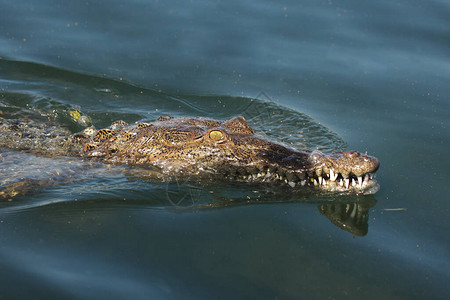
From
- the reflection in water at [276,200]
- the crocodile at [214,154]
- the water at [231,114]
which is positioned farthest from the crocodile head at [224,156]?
the water at [231,114]

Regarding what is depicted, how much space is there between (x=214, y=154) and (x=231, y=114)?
2367 millimetres

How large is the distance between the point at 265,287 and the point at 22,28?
8567 mm

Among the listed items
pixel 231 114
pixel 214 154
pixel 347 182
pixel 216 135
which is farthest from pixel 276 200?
pixel 231 114

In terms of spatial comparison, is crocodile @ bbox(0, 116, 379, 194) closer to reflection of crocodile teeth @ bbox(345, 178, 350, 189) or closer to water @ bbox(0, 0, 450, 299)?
reflection of crocodile teeth @ bbox(345, 178, 350, 189)

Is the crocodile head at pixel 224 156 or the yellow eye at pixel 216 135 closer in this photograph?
the crocodile head at pixel 224 156

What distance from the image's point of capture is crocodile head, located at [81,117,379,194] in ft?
20.4

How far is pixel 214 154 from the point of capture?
6805 millimetres

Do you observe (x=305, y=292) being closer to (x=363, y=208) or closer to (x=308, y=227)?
(x=308, y=227)

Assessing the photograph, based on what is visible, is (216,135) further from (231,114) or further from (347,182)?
(231,114)

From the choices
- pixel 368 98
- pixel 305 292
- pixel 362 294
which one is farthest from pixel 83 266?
pixel 368 98

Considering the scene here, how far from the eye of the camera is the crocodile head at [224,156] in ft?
20.4

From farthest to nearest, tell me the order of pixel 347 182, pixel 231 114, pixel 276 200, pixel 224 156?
pixel 231 114 → pixel 224 156 → pixel 276 200 → pixel 347 182

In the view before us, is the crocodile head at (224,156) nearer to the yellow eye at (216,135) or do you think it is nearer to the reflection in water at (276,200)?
the yellow eye at (216,135)

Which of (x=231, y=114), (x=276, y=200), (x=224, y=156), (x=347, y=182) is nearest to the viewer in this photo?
(x=347, y=182)
